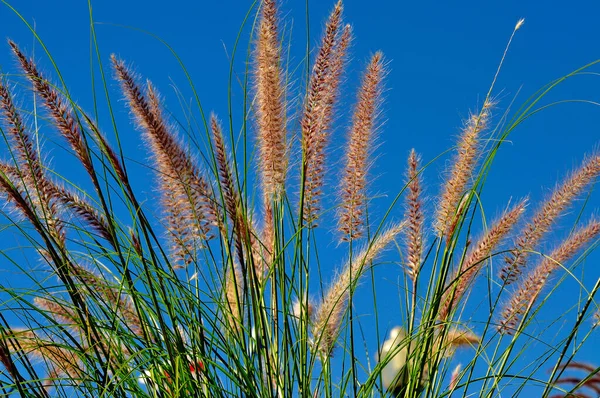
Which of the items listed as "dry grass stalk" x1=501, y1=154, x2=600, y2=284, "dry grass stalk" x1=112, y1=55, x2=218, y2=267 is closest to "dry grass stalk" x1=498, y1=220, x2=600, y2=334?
"dry grass stalk" x1=501, y1=154, x2=600, y2=284

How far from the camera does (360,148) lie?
107 inches

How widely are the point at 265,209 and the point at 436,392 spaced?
0.77 metres

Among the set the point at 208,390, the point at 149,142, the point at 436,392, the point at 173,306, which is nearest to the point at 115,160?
the point at 149,142

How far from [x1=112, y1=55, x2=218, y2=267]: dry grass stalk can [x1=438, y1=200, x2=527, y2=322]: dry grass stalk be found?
75 cm

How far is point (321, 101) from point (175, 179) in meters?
0.49

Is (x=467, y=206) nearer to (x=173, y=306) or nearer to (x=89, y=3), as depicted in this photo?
(x=173, y=306)

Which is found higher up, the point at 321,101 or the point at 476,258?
the point at 321,101

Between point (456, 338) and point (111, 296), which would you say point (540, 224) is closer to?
point (456, 338)

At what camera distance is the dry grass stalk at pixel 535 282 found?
9.12ft

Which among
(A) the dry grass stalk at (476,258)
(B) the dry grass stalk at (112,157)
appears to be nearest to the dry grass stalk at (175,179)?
(B) the dry grass stalk at (112,157)

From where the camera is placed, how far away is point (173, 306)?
2490mm

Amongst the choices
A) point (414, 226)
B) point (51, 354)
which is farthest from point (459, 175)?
point (51, 354)

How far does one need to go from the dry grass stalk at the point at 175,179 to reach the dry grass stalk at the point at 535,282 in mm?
968

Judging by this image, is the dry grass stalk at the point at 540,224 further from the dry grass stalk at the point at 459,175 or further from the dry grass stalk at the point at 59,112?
the dry grass stalk at the point at 59,112
